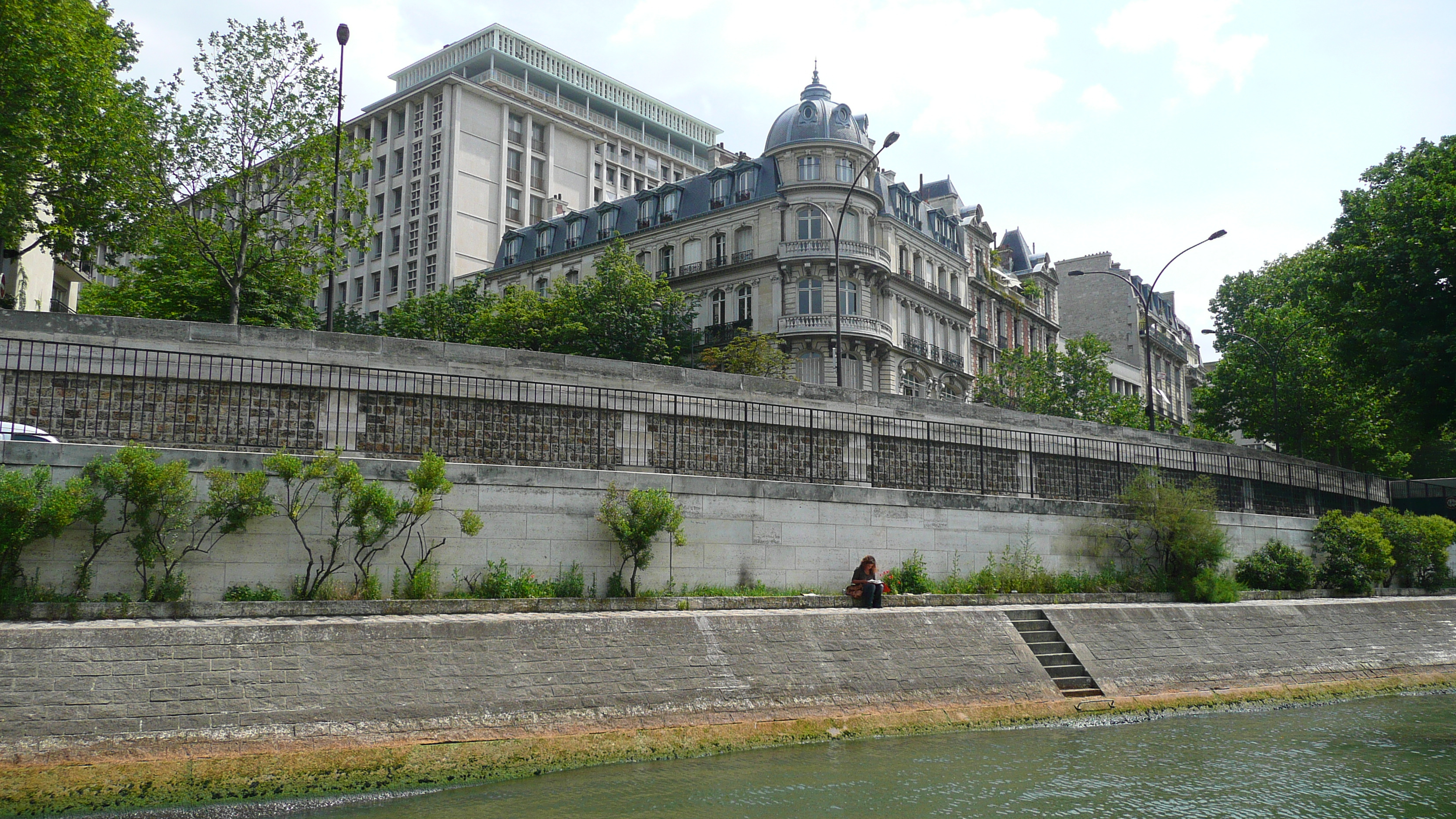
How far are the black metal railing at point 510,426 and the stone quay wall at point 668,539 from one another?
111 cm

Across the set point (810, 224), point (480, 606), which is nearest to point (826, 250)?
point (810, 224)

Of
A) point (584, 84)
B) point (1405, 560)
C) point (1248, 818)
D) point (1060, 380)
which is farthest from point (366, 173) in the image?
point (1248, 818)

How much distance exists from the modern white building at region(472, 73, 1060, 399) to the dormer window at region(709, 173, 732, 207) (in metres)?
0.08

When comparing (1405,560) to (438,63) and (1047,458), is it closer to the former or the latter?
(1047,458)

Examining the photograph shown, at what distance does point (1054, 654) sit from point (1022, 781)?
602 centimetres

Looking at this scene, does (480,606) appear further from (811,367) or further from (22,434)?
(811,367)

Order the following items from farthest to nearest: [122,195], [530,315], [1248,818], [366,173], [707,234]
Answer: [366,173] → [707,234] → [530,315] → [122,195] → [1248,818]

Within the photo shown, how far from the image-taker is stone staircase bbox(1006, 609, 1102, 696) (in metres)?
18.6

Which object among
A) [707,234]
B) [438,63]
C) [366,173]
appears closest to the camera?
[707,234]

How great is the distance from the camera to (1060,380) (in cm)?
4866

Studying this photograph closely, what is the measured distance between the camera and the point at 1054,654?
62.8 ft

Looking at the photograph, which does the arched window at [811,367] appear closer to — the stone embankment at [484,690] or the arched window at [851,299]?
the arched window at [851,299]

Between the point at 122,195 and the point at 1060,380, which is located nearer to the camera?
the point at 122,195

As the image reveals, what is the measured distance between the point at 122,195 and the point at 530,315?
21384mm
